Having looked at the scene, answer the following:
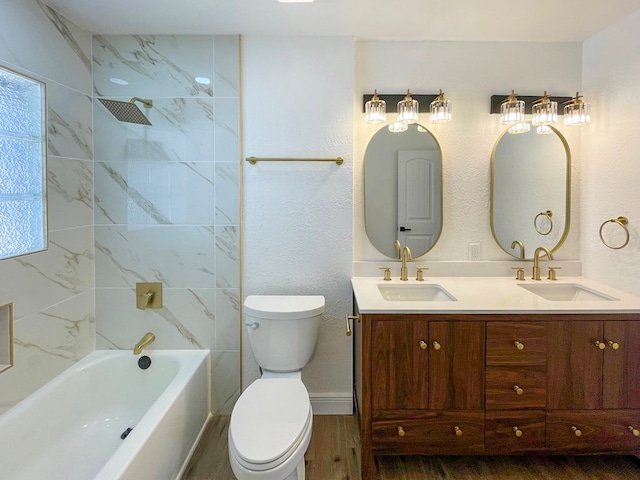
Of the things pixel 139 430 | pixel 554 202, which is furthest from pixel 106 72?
pixel 554 202

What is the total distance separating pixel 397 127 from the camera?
229cm

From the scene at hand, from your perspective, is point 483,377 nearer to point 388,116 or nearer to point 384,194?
point 384,194

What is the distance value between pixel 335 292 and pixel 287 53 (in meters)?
1.42

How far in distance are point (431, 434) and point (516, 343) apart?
0.58 metres

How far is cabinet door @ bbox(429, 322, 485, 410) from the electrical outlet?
72cm

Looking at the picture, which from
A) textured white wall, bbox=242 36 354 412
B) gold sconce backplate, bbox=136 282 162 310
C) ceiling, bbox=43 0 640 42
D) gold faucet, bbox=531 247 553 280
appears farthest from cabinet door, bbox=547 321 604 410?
gold sconce backplate, bbox=136 282 162 310

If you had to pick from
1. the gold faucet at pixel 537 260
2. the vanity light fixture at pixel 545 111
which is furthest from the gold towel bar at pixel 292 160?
the gold faucet at pixel 537 260

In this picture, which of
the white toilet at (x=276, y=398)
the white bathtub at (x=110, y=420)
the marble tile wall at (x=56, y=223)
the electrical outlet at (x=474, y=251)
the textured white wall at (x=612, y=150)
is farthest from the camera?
the electrical outlet at (x=474, y=251)

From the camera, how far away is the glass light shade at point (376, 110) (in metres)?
2.23

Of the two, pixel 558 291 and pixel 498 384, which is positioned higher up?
pixel 558 291

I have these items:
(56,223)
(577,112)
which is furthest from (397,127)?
(56,223)

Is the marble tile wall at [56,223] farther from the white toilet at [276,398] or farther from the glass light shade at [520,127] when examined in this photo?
the glass light shade at [520,127]

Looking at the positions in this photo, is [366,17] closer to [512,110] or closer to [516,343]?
[512,110]

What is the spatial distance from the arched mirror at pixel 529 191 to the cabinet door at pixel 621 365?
71 centimetres
